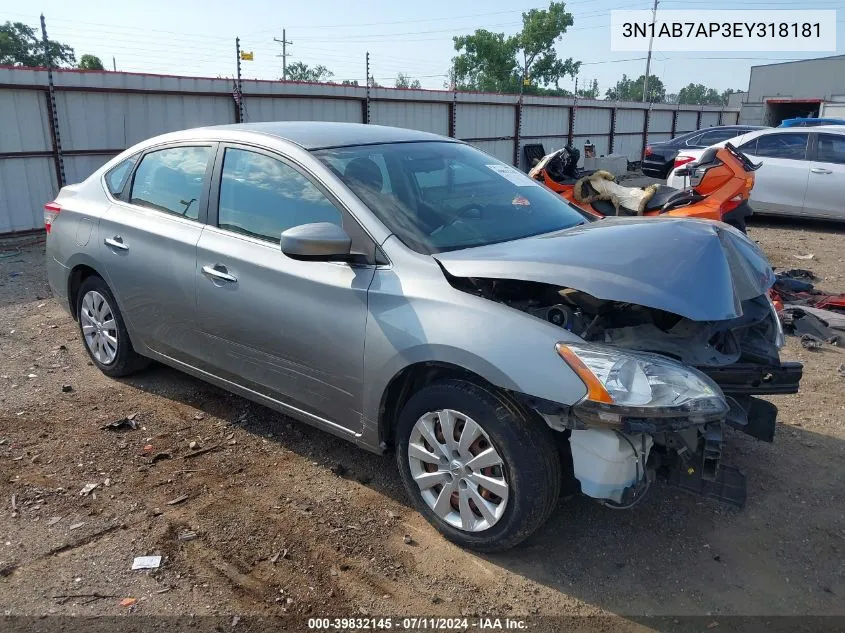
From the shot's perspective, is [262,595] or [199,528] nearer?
[262,595]

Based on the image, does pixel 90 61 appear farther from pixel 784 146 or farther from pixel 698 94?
pixel 698 94

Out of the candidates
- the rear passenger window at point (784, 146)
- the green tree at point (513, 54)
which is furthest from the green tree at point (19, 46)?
the rear passenger window at point (784, 146)

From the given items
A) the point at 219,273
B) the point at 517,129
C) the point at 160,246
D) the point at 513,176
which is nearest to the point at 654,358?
the point at 513,176

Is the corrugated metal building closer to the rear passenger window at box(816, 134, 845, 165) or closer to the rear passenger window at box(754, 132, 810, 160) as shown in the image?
the rear passenger window at box(754, 132, 810, 160)

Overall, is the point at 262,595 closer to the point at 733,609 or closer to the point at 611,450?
the point at 611,450

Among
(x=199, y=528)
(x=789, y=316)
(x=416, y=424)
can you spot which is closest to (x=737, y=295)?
(x=416, y=424)

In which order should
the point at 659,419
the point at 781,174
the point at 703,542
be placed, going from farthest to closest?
the point at 781,174
the point at 703,542
the point at 659,419

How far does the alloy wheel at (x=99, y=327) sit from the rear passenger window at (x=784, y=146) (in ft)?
35.5

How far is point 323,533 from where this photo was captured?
10.7ft

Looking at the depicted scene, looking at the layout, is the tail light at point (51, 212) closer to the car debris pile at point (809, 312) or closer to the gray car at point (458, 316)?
the gray car at point (458, 316)

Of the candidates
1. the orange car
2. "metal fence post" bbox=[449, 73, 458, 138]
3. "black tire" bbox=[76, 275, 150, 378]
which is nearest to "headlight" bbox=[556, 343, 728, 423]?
"black tire" bbox=[76, 275, 150, 378]

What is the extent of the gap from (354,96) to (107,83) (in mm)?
4932

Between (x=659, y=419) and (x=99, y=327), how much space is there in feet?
12.6

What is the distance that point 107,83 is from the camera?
36.4ft
